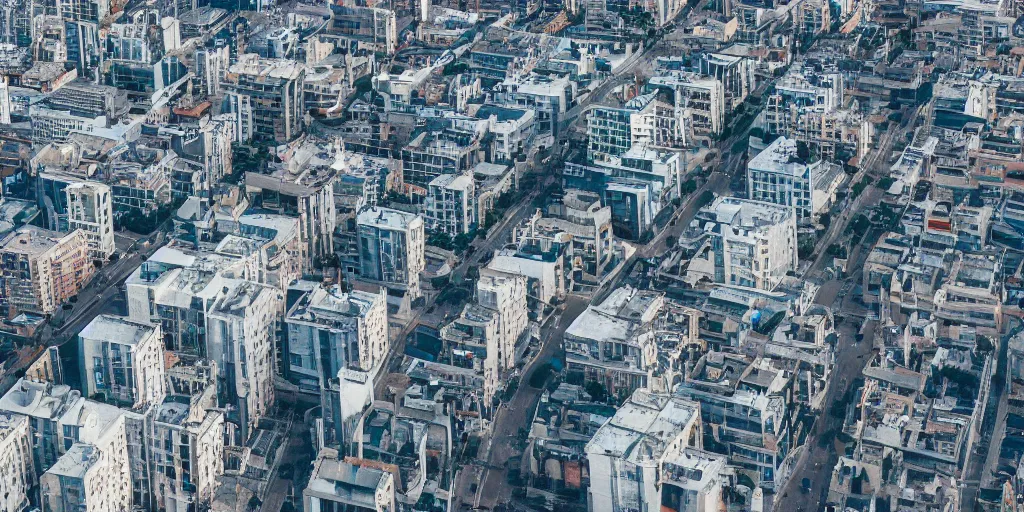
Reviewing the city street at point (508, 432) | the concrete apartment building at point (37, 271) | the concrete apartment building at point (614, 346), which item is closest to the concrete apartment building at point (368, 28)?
the concrete apartment building at point (37, 271)

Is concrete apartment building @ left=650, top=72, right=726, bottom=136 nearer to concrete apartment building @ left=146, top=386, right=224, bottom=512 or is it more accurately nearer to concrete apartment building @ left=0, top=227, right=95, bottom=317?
concrete apartment building @ left=0, top=227, right=95, bottom=317

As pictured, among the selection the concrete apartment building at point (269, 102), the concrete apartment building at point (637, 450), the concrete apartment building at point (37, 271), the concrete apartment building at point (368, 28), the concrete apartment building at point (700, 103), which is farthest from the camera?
the concrete apartment building at point (368, 28)

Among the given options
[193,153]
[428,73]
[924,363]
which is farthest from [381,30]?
[924,363]

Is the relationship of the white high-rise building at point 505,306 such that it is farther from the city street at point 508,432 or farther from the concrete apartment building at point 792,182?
the concrete apartment building at point 792,182

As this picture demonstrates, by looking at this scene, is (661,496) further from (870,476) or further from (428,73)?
(428,73)

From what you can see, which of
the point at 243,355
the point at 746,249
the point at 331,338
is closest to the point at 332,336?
the point at 331,338

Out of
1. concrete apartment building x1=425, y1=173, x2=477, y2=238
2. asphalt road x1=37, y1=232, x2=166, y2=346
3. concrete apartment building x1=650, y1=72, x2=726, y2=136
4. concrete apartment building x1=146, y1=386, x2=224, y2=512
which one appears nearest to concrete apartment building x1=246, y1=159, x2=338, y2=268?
concrete apartment building x1=425, y1=173, x2=477, y2=238

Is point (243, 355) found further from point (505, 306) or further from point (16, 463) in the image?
point (505, 306)
